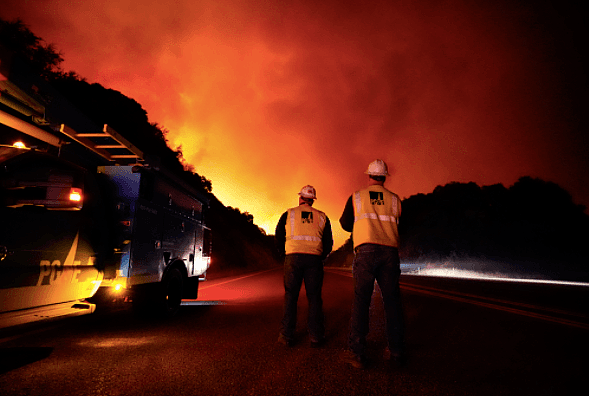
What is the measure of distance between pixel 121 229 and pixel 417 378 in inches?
169

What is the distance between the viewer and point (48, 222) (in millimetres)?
3930

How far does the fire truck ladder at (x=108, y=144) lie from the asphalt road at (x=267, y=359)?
2.64 metres

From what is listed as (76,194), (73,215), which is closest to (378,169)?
(76,194)

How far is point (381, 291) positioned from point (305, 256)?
1.24m

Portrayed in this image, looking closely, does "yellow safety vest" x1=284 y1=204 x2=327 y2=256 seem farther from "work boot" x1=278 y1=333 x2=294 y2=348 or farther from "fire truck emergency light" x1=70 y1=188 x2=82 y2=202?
"fire truck emergency light" x1=70 y1=188 x2=82 y2=202

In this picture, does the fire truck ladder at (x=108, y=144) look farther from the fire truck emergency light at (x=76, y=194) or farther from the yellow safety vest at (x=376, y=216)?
the yellow safety vest at (x=376, y=216)

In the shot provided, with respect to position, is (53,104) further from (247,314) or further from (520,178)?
(520,178)

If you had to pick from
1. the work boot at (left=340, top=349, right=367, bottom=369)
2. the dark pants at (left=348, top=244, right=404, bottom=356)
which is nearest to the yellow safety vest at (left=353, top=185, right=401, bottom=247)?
the dark pants at (left=348, top=244, right=404, bottom=356)

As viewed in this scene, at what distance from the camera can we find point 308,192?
5.46m

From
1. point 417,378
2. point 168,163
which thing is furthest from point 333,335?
point 168,163

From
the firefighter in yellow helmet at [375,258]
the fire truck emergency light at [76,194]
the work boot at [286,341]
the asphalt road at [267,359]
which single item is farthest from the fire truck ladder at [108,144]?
the work boot at [286,341]

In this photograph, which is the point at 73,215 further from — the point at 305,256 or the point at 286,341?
the point at 286,341

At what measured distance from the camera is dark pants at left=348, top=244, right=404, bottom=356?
401 centimetres

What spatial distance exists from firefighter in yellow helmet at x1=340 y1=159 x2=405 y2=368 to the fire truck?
3048 mm
